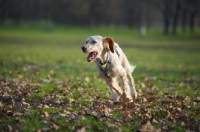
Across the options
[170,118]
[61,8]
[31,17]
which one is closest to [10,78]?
[170,118]

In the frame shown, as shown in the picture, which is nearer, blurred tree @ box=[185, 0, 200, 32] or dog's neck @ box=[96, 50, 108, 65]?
dog's neck @ box=[96, 50, 108, 65]

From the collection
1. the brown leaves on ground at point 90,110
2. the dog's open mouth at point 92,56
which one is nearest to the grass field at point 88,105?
the brown leaves on ground at point 90,110

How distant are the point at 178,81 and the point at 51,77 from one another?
481 cm

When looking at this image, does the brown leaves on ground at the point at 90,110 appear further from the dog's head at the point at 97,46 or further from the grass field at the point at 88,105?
the dog's head at the point at 97,46

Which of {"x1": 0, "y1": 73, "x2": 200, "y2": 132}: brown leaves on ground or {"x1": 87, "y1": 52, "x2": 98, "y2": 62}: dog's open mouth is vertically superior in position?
{"x1": 87, "y1": 52, "x2": 98, "y2": 62}: dog's open mouth

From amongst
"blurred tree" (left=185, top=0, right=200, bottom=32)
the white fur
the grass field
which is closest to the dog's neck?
the white fur

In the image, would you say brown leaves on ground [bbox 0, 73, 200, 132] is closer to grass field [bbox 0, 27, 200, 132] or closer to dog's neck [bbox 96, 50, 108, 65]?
grass field [bbox 0, 27, 200, 132]

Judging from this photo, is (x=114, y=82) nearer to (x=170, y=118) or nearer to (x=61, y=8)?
(x=170, y=118)

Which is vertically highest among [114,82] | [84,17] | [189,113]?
[84,17]

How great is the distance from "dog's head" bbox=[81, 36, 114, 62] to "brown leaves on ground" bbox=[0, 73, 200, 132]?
3.96ft

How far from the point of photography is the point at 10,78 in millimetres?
11484

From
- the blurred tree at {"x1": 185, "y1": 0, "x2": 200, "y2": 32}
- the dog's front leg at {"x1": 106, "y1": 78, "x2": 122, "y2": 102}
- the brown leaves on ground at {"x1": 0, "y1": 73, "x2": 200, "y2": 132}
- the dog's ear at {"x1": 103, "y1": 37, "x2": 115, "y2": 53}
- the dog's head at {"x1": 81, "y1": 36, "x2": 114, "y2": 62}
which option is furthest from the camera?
the blurred tree at {"x1": 185, "y1": 0, "x2": 200, "y2": 32}

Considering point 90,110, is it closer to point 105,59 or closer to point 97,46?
point 105,59

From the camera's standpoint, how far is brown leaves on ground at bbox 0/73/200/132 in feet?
20.3
